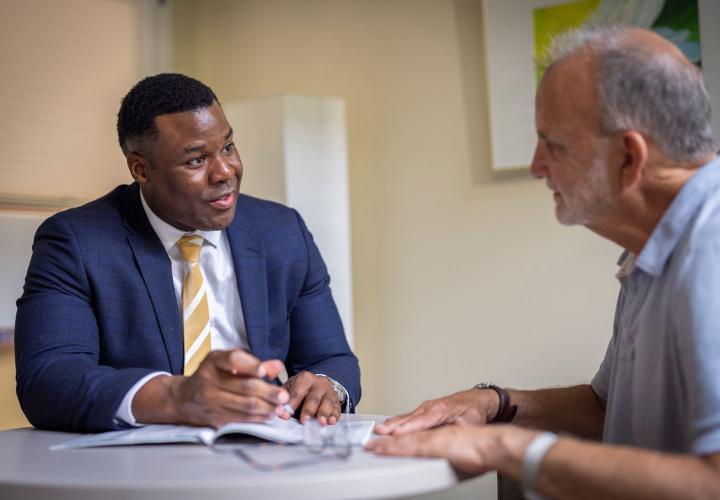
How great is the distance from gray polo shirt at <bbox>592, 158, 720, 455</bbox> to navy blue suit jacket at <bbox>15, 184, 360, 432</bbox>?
2.79ft

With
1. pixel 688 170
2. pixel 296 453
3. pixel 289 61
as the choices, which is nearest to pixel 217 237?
pixel 296 453

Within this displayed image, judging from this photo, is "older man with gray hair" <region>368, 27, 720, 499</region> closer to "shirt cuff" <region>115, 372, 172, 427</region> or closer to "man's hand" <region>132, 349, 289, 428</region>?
"man's hand" <region>132, 349, 289, 428</region>

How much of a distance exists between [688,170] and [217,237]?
1.25 m

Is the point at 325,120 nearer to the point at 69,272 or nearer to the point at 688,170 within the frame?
the point at 69,272

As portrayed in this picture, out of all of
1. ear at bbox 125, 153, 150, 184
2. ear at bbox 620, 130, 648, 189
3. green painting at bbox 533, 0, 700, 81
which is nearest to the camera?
ear at bbox 620, 130, 648, 189

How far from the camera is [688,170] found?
4.59 feet

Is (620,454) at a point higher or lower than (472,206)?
lower

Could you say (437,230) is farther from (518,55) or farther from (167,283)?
(167,283)

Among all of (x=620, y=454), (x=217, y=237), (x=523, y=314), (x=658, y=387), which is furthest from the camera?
(x=523, y=314)

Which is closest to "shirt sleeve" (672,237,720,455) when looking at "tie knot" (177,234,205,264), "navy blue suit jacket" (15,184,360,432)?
"navy blue suit jacket" (15,184,360,432)

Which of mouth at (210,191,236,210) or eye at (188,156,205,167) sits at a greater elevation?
eye at (188,156,205,167)

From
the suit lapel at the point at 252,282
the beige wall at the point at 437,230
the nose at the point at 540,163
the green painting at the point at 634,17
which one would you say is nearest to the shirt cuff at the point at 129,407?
the suit lapel at the point at 252,282

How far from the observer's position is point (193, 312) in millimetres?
2154

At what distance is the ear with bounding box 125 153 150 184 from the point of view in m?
2.27
